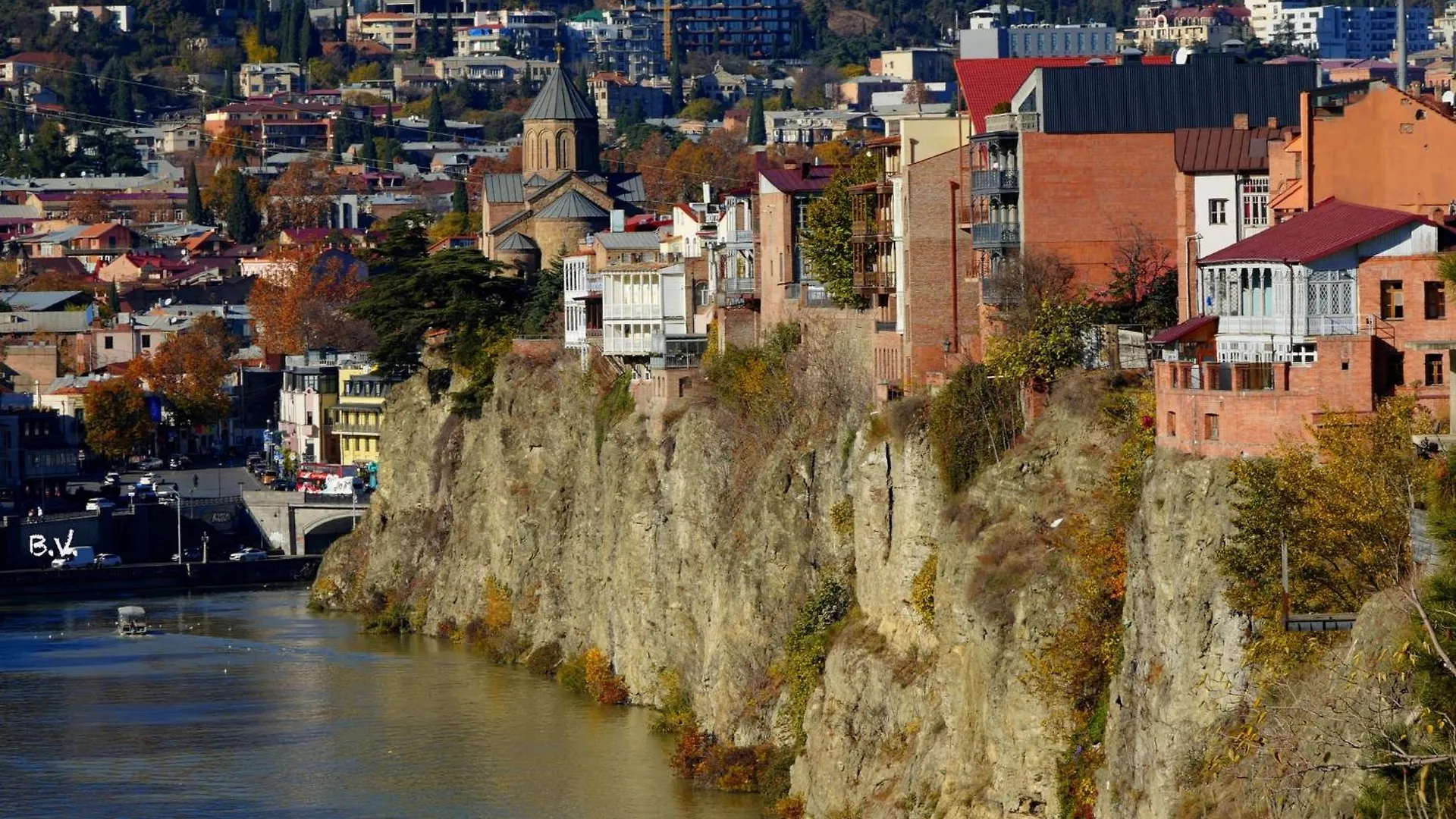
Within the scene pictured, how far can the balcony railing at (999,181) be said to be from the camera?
54500mm

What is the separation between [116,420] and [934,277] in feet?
260

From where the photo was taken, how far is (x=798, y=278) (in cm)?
6969

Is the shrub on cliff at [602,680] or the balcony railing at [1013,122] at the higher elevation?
the balcony railing at [1013,122]

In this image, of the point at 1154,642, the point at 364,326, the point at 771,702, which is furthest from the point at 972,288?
the point at 364,326

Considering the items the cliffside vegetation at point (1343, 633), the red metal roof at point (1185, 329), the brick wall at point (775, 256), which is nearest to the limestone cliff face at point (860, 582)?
the cliffside vegetation at point (1343, 633)

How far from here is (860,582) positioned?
181ft

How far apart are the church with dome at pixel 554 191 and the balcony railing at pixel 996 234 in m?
49.9

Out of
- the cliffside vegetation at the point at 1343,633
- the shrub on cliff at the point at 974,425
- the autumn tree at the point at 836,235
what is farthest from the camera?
the autumn tree at the point at 836,235

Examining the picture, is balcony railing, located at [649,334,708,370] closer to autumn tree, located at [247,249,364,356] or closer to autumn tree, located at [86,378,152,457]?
autumn tree, located at [86,378,152,457]

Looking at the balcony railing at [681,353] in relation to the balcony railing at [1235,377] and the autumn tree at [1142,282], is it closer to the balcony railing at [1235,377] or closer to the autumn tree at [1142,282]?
the autumn tree at [1142,282]

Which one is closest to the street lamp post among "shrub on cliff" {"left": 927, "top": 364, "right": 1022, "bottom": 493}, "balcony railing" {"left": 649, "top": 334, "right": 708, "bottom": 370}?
"balcony railing" {"left": 649, "top": 334, "right": 708, "bottom": 370}

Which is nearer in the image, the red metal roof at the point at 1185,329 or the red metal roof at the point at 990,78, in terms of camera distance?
the red metal roof at the point at 1185,329

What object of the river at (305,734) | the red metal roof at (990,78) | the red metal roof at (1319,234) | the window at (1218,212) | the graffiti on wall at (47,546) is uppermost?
the red metal roof at (990,78)

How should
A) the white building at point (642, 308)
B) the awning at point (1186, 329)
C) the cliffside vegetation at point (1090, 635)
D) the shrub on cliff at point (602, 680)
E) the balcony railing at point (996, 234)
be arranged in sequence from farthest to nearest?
the white building at point (642, 308) < the shrub on cliff at point (602, 680) < the balcony railing at point (996, 234) < the awning at point (1186, 329) < the cliffside vegetation at point (1090, 635)
